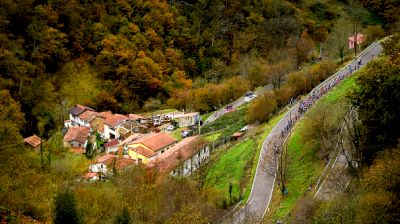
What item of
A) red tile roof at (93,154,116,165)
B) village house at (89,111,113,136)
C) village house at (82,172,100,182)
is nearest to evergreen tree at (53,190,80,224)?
village house at (82,172,100,182)

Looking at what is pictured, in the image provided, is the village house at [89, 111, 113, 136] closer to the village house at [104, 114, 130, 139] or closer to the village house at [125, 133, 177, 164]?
the village house at [104, 114, 130, 139]

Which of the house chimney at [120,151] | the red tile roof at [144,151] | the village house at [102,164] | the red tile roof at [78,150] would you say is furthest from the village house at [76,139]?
the red tile roof at [144,151]

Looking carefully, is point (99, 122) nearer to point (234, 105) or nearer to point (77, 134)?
point (77, 134)

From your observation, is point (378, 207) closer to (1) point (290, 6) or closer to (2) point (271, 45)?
(2) point (271, 45)

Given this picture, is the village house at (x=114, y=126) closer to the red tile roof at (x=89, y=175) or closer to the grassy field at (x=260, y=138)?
the red tile roof at (x=89, y=175)

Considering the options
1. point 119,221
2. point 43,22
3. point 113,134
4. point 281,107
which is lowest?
point 113,134

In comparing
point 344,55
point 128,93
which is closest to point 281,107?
point 344,55
